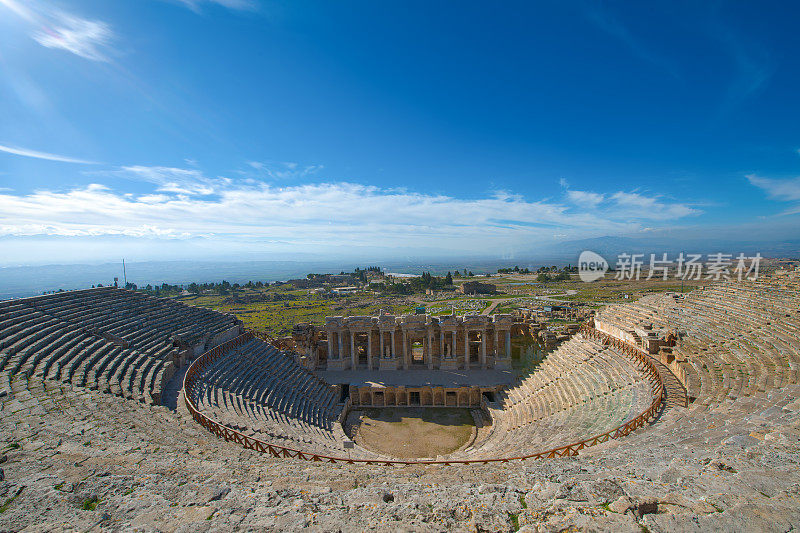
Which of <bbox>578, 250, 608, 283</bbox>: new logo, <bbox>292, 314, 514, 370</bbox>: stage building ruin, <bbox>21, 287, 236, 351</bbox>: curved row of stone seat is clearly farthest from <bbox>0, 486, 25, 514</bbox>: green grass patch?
<bbox>578, 250, 608, 283</bbox>: new logo

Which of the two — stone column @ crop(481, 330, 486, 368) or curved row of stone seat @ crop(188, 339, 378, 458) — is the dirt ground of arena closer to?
curved row of stone seat @ crop(188, 339, 378, 458)

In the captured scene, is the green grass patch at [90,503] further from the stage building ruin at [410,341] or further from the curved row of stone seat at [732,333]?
the stage building ruin at [410,341]

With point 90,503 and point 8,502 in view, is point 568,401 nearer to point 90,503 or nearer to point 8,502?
point 90,503

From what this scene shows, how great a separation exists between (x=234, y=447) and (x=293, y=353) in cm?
1964

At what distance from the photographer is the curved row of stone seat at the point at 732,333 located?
15969mm

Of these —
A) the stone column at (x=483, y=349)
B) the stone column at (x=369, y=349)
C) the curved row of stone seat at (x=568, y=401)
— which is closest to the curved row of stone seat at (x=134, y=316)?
the stone column at (x=369, y=349)

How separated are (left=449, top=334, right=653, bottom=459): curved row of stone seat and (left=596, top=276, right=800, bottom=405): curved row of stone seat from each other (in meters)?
2.79

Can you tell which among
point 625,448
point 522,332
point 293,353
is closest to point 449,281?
point 522,332

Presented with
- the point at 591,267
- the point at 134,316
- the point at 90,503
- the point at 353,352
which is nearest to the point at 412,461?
the point at 90,503

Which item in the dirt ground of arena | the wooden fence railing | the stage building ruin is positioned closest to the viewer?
the wooden fence railing

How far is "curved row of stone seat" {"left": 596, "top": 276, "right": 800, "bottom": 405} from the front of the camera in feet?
52.4

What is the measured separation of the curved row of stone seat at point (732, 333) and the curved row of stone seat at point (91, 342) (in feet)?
88.0

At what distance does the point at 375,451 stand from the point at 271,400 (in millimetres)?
7352

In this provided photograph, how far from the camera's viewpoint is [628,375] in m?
20.0
